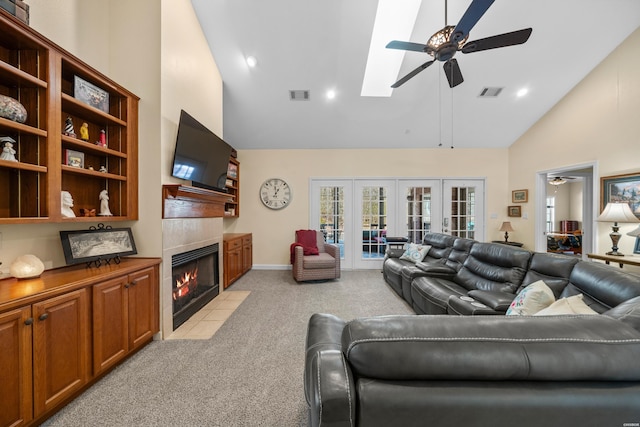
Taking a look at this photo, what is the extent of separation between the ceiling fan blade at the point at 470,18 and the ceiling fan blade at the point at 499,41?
210 millimetres

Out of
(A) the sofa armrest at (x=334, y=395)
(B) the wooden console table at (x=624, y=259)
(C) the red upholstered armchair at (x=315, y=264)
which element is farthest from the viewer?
(C) the red upholstered armchair at (x=315, y=264)

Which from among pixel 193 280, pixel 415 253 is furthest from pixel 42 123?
pixel 415 253

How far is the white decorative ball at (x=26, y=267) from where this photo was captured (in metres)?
1.73

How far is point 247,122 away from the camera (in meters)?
4.83

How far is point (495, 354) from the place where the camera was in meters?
0.78

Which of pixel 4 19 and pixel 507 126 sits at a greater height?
pixel 507 126

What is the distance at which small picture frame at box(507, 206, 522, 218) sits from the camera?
529 centimetres

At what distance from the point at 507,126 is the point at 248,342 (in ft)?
19.3

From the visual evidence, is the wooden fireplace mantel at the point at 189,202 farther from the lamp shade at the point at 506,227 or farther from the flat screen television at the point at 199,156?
the lamp shade at the point at 506,227

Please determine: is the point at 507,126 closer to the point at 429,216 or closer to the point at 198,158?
the point at 429,216

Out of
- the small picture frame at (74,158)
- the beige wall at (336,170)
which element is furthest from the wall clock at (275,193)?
the small picture frame at (74,158)

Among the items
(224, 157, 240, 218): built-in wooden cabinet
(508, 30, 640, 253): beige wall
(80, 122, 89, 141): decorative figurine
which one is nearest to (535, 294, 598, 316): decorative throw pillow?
(508, 30, 640, 253): beige wall

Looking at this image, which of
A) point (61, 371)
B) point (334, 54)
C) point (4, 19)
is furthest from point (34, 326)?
point (334, 54)

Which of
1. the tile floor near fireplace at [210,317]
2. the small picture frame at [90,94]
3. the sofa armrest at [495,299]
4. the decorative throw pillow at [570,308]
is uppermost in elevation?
the small picture frame at [90,94]
